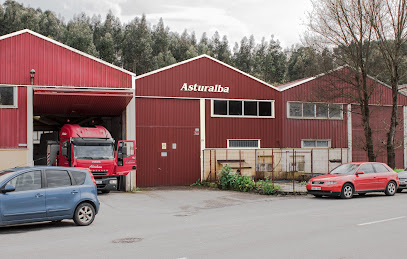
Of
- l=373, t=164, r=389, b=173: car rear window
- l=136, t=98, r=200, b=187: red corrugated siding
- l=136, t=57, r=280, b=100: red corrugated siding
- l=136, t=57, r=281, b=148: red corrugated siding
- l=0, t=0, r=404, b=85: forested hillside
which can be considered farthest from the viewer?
l=0, t=0, r=404, b=85: forested hillside

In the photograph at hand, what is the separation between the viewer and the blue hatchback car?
10.5 m

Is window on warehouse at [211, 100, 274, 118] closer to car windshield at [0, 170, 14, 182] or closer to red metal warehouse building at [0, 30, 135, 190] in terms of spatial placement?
red metal warehouse building at [0, 30, 135, 190]

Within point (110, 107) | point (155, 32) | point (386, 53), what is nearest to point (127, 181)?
point (110, 107)

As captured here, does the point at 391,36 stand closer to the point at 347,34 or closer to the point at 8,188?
the point at 347,34

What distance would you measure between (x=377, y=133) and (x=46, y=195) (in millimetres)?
25728

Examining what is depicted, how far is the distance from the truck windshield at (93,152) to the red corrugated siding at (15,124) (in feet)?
9.94

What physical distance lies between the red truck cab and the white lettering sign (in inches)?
228

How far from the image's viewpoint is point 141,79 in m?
24.8

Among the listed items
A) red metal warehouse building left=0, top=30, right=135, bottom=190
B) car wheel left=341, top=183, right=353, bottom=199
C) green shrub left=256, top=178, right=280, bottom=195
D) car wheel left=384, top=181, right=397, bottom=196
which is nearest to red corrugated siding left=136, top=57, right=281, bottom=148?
red metal warehouse building left=0, top=30, right=135, bottom=190

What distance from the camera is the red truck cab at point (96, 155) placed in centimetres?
2036

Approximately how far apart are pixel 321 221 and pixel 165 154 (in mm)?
14268

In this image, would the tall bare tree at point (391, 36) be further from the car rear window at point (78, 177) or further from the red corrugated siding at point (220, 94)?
the car rear window at point (78, 177)

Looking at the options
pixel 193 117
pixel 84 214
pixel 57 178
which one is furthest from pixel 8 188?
pixel 193 117

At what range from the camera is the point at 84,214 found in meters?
11.8
